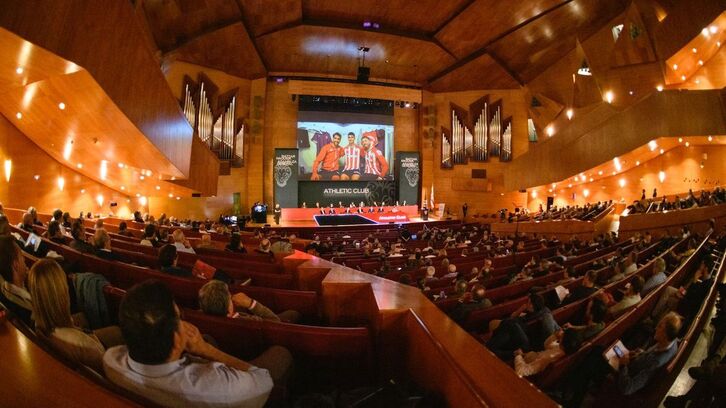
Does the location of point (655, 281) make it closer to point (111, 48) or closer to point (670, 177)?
point (111, 48)

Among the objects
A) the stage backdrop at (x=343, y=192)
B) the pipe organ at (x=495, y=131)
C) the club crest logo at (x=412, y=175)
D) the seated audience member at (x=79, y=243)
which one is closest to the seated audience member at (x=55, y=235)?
the seated audience member at (x=79, y=243)

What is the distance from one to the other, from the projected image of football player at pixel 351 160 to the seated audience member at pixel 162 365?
1677 centimetres

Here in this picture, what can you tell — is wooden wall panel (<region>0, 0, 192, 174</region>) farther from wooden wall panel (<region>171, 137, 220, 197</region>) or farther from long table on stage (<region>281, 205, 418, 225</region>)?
long table on stage (<region>281, 205, 418, 225</region>)

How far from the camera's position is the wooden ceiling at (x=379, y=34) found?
461 inches

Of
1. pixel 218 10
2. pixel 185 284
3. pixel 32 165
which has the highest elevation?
pixel 218 10

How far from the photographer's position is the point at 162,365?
1.10 metres

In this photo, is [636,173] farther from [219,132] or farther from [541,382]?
[219,132]

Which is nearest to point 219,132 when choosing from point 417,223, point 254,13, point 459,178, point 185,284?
point 254,13

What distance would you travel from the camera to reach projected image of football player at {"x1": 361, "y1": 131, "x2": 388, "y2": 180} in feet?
59.8

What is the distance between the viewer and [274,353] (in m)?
1.49

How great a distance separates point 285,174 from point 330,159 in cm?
242

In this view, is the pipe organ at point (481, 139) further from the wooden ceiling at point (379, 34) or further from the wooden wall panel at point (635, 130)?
the wooden wall panel at point (635, 130)

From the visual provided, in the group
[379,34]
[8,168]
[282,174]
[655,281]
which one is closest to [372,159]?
[282,174]

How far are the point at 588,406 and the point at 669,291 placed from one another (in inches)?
75.5
